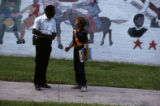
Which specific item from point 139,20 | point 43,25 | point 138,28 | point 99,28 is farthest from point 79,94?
point 139,20

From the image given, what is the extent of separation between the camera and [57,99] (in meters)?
6.43

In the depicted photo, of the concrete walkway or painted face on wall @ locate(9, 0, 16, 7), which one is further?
painted face on wall @ locate(9, 0, 16, 7)

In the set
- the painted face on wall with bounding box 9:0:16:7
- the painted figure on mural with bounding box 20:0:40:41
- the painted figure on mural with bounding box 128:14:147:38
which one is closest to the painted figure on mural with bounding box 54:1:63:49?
the painted figure on mural with bounding box 20:0:40:41

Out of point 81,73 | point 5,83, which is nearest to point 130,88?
point 81,73

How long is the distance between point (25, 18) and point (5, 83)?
7.02 m

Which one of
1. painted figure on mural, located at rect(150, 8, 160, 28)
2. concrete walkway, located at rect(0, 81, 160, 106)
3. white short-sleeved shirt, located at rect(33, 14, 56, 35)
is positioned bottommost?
concrete walkway, located at rect(0, 81, 160, 106)

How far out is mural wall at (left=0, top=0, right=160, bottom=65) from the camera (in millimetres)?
14227

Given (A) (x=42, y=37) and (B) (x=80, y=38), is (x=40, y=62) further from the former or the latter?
(B) (x=80, y=38)

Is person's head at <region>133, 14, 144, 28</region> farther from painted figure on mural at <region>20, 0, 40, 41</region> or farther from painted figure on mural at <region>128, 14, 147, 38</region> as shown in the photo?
painted figure on mural at <region>20, 0, 40, 41</region>

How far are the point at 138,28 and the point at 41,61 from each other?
789 centimetres

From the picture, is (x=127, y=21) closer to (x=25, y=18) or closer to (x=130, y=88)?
(x=25, y=18)

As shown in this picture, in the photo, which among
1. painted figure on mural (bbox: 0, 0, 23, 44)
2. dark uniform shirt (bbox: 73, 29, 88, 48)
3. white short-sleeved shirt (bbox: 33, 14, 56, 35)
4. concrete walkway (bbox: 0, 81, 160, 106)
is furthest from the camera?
painted figure on mural (bbox: 0, 0, 23, 44)

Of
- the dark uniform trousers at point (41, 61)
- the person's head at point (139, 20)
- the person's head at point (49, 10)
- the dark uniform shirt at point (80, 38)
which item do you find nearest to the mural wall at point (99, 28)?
the person's head at point (139, 20)

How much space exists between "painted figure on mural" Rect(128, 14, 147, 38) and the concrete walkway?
6539 millimetres
